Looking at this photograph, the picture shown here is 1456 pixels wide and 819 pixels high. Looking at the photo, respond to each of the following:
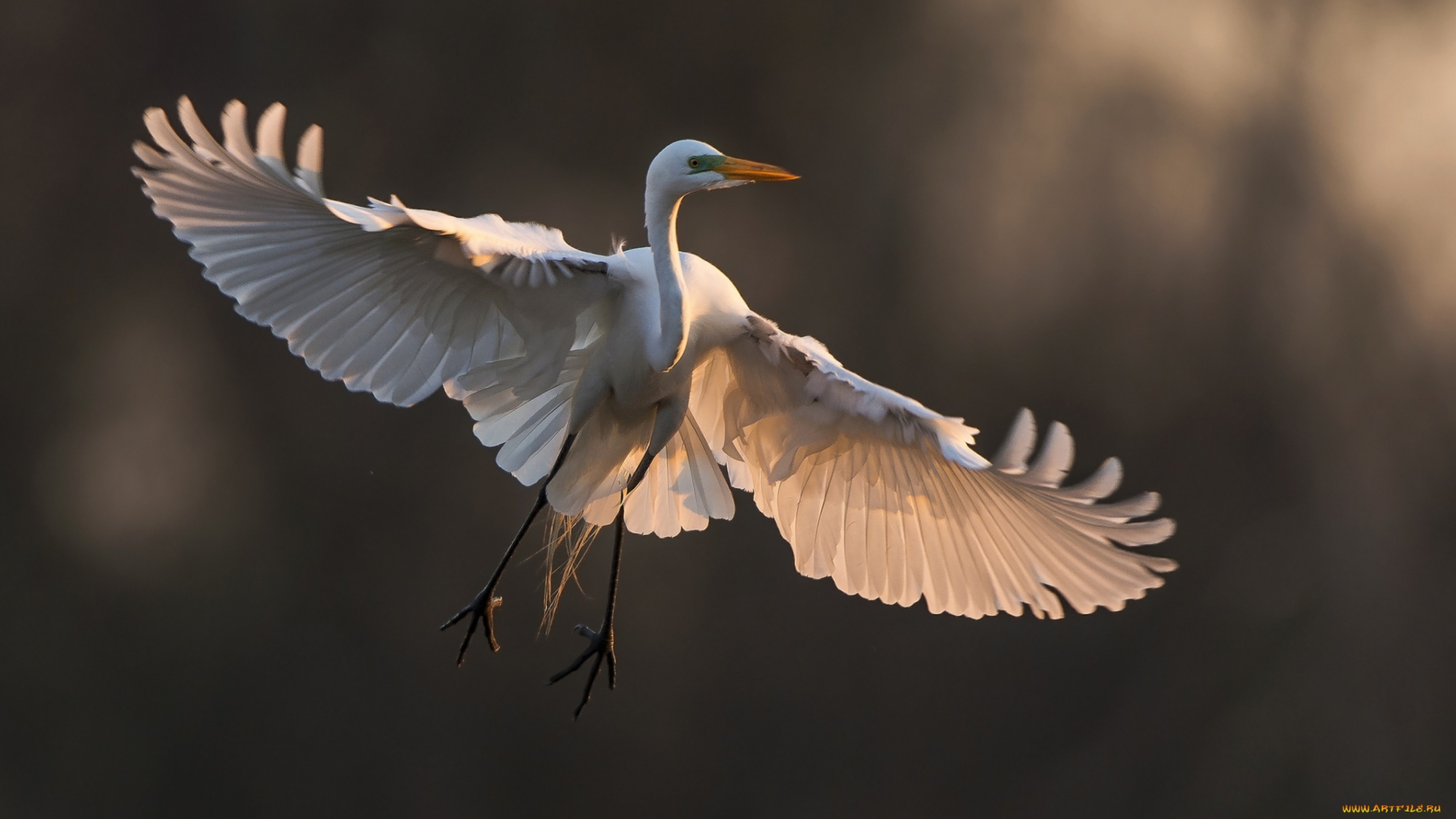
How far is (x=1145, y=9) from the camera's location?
2877mm

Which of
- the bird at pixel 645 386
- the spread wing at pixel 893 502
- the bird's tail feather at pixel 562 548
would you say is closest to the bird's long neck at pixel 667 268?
the bird at pixel 645 386

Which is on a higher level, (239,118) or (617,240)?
(617,240)

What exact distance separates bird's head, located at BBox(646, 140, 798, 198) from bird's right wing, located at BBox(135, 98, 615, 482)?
0.42 ft

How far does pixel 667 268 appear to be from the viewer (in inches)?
54.6

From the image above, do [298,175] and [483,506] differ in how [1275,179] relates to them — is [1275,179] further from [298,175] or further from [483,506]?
[298,175]

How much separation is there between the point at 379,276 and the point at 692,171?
1.40 feet

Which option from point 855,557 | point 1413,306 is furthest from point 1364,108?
point 855,557

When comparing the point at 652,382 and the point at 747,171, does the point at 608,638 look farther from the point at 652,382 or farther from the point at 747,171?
the point at 747,171

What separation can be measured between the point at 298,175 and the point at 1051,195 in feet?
6.88

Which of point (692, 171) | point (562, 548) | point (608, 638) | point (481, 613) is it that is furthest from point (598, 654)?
point (692, 171)

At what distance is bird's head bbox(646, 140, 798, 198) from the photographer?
54.6 inches

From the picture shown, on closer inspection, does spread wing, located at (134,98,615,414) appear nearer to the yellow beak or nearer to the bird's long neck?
the bird's long neck

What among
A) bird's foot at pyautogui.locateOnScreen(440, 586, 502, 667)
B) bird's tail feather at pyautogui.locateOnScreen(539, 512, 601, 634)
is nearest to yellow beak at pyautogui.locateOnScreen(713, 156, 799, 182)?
bird's tail feather at pyautogui.locateOnScreen(539, 512, 601, 634)

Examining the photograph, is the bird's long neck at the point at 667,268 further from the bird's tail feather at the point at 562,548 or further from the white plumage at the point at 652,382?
the bird's tail feather at the point at 562,548
